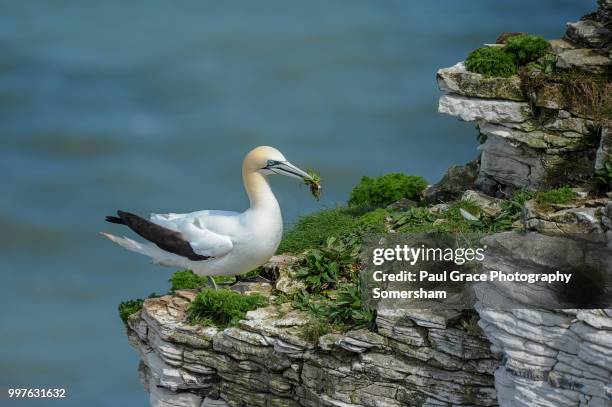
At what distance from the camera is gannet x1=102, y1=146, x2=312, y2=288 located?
62.6ft

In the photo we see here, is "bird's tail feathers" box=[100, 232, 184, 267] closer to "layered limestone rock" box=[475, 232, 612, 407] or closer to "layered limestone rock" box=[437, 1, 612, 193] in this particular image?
"layered limestone rock" box=[475, 232, 612, 407]

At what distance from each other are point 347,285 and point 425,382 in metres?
1.98

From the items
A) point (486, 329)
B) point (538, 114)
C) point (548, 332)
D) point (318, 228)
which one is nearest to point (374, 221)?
point (318, 228)

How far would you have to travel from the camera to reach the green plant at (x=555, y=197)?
1865cm

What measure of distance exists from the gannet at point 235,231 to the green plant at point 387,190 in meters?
4.41

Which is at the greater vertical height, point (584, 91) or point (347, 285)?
point (584, 91)

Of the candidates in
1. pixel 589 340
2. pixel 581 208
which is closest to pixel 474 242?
pixel 581 208

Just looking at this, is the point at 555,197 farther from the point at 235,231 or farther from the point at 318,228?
the point at 318,228

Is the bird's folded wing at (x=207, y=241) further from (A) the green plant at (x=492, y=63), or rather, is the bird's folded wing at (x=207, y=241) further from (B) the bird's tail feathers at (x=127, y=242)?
(A) the green plant at (x=492, y=63)

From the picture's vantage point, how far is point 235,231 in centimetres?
1916

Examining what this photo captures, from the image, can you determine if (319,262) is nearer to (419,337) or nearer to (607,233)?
(419,337)

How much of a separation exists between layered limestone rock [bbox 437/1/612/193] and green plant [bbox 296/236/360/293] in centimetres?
267

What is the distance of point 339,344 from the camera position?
1820 centimetres

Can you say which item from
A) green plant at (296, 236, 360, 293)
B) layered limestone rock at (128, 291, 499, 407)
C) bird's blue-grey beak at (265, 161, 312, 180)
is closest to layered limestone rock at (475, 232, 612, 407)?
layered limestone rock at (128, 291, 499, 407)
